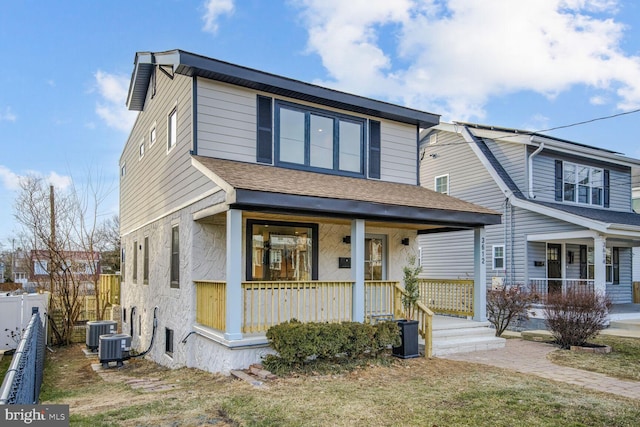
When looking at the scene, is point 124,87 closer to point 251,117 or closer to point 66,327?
point 66,327

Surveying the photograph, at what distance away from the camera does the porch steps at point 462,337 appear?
889cm

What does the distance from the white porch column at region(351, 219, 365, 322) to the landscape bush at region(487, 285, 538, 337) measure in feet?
16.6

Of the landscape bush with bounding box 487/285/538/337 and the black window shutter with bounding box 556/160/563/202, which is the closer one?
the landscape bush with bounding box 487/285/538/337

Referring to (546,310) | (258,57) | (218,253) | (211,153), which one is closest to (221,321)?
(218,253)

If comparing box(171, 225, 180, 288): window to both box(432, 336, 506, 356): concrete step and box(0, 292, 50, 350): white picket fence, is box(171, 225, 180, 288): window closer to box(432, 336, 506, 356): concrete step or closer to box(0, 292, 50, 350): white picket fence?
box(0, 292, 50, 350): white picket fence

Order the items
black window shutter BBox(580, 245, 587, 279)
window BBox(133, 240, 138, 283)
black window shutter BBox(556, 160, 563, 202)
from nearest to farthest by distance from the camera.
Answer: window BBox(133, 240, 138, 283), black window shutter BBox(556, 160, 563, 202), black window shutter BBox(580, 245, 587, 279)

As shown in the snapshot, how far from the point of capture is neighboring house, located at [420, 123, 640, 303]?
1527 centimetres

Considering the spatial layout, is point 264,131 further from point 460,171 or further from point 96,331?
point 460,171

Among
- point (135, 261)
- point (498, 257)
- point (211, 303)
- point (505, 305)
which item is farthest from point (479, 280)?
point (135, 261)

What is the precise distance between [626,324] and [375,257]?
843 cm

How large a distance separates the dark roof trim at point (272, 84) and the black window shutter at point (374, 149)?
0.31 metres

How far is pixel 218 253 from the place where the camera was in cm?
928

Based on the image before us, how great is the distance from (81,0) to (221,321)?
1205 centimetres

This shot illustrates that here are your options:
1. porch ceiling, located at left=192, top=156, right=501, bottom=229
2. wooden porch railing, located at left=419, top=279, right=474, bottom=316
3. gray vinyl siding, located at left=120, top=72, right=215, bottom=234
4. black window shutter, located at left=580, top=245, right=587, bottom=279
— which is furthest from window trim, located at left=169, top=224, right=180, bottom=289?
black window shutter, located at left=580, top=245, right=587, bottom=279
